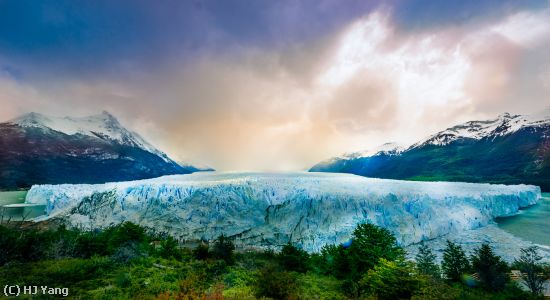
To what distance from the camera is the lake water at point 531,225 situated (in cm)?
3128

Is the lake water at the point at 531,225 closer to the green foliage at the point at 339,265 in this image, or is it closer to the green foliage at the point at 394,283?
the green foliage at the point at 339,265

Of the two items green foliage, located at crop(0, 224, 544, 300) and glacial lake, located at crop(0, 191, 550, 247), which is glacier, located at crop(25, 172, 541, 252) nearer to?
glacial lake, located at crop(0, 191, 550, 247)

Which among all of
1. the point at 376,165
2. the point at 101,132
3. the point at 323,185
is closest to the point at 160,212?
the point at 323,185

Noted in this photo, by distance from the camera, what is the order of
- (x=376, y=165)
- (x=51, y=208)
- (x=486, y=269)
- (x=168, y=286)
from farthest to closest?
(x=376, y=165) < (x=51, y=208) < (x=486, y=269) < (x=168, y=286)

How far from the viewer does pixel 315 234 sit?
28.5 meters

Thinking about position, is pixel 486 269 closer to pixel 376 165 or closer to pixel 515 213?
pixel 515 213

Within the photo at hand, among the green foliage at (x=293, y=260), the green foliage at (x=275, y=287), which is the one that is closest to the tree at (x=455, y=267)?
the green foliage at (x=293, y=260)

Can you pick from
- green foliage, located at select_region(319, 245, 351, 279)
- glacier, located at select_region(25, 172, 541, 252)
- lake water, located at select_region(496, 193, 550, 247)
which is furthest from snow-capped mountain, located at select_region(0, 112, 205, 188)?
lake water, located at select_region(496, 193, 550, 247)

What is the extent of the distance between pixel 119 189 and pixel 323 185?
2817cm

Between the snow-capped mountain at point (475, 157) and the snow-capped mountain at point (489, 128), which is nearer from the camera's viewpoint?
the snow-capped mountain at point (475, 157)

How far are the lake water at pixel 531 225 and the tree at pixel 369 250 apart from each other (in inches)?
1145

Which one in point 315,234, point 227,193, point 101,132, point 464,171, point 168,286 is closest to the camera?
point 168,286

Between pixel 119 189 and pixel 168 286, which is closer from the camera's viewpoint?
pixel 168 286

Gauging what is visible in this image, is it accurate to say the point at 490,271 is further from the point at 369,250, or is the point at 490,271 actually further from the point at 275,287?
the point at 275,287
